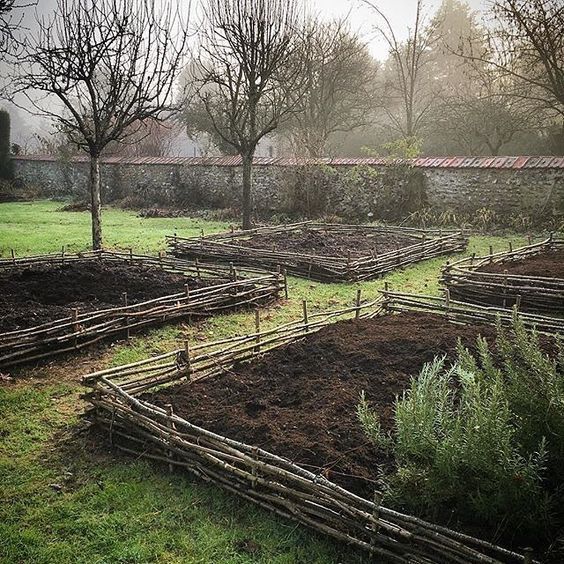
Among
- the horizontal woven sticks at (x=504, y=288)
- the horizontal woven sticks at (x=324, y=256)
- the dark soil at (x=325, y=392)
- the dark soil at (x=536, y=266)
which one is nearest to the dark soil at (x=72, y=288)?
the horizontal woven sticks at (x=324, y=256)

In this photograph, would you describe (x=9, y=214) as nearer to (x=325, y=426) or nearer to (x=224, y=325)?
(x=224, y=325)

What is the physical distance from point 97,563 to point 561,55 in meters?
14.2

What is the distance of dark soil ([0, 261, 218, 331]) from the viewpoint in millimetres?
6285

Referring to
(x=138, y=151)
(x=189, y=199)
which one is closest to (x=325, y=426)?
(x=189, y=199)

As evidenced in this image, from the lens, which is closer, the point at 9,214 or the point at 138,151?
the point at 9,214

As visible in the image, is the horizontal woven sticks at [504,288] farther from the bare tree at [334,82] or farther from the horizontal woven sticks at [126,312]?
the bare tree at [334,82]

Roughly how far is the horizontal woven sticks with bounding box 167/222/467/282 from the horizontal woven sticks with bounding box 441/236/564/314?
5.16 feet

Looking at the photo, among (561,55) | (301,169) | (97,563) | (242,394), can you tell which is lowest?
(97,563)

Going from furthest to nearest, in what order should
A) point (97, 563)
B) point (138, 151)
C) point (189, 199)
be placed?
point (138, 151)
point (189, 199)
point (97, 563)

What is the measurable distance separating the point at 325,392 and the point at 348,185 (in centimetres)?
1242

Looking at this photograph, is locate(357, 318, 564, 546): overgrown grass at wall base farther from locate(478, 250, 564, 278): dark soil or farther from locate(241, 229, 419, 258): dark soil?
locate(241, 229, 419, 258): dark soil

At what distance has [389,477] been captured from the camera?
2955mm

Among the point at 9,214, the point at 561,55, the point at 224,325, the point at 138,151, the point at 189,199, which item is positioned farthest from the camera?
the point at 138,151

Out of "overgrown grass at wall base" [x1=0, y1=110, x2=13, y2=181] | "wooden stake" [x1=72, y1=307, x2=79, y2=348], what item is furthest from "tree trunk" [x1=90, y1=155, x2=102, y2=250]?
"overgrown grass at wall base" [x1=0, y1=110, x2=13, y2=181]
